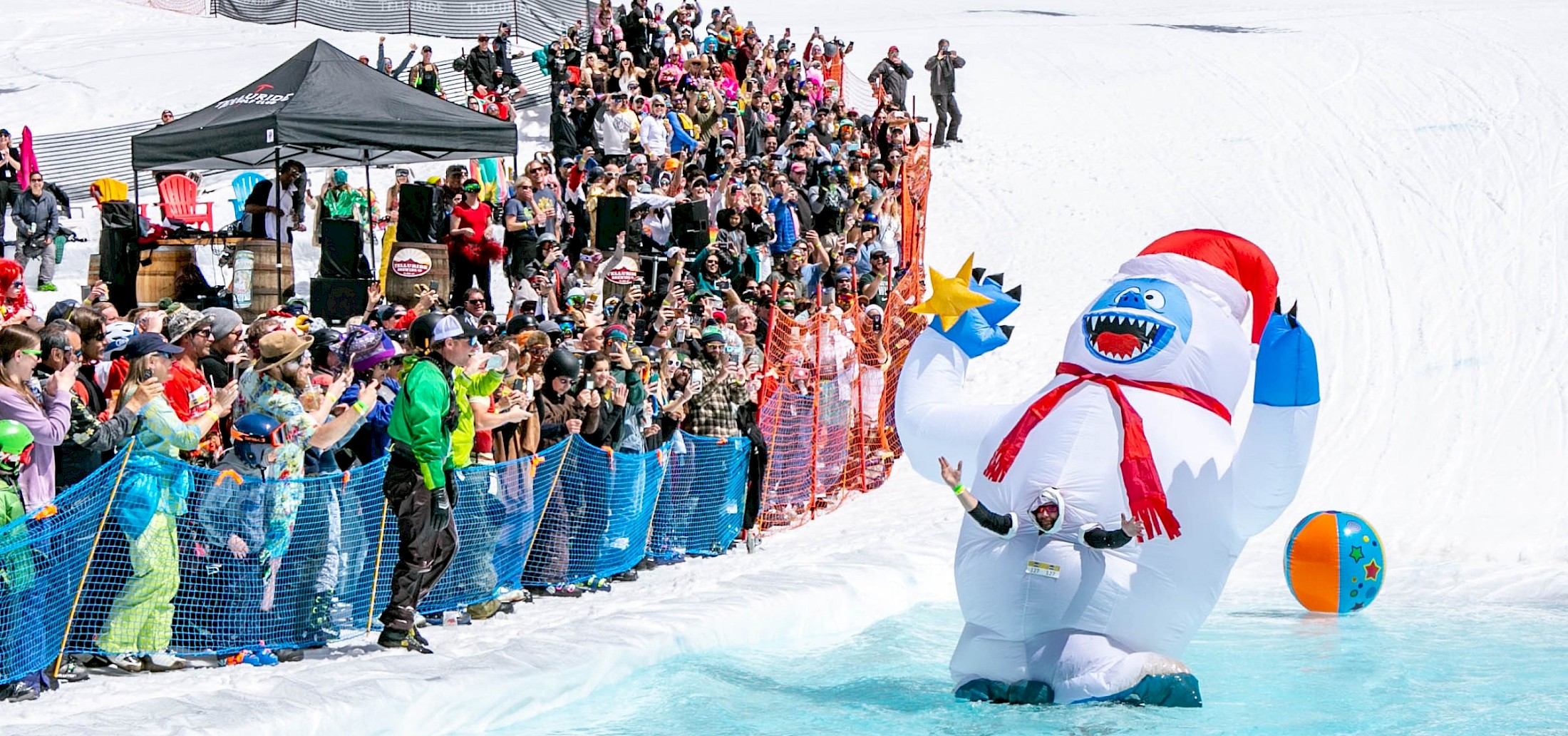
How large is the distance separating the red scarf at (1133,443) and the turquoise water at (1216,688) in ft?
2.55

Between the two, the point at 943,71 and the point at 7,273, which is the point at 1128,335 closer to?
the point at 7,273

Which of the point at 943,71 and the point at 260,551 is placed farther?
the point at 943,71

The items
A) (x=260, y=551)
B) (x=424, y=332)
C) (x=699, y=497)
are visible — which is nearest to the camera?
(x=260, y=551)

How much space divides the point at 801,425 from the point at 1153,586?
6.39 m

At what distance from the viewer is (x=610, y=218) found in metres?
16.0

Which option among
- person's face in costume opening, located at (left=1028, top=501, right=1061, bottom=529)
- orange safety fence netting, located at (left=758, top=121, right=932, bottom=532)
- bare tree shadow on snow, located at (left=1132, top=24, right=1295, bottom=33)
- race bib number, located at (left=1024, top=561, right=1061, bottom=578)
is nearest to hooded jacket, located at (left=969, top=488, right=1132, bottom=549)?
person's face in costume opening, located at (left=1028, top=501, right=1061, bottom=529)

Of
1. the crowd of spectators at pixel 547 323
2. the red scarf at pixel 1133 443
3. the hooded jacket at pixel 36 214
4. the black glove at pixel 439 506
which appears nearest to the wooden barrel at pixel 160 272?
the crowd of spectators at pixel 547 323

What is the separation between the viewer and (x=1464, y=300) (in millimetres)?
18797

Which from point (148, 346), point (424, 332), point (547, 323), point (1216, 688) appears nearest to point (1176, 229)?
point (547, 323)

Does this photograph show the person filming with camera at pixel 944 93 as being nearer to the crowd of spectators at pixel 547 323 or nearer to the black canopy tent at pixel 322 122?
the crowd of spectators at pixel 547 323

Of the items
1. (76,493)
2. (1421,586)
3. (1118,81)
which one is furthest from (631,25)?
(76,493)

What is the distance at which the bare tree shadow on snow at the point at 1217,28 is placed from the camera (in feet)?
111

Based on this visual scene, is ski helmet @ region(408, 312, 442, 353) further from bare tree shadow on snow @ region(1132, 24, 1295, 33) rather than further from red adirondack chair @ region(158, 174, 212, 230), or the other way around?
bare tree shadow on snow @ region(1132, 24, 1295, 33)

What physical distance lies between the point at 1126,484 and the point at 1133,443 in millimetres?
170
